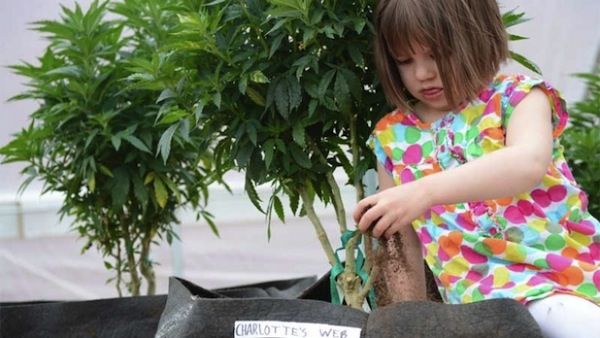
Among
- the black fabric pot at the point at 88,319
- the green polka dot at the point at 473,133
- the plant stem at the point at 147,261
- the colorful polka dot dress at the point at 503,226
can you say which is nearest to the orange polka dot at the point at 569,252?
the colorful polka dot dress at the point at 503,226

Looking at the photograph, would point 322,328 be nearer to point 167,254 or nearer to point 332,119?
point 332,119

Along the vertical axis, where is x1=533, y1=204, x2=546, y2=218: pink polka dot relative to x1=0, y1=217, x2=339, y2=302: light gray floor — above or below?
above

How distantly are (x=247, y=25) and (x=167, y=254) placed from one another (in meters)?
2.40

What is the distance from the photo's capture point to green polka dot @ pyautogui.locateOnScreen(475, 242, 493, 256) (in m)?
1.22

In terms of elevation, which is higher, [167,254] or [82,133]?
[82,133]

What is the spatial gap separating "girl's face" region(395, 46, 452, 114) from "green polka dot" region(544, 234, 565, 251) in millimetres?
246

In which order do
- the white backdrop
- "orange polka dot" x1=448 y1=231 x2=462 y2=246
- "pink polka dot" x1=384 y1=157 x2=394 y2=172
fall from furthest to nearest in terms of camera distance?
1. the white backdrop
2. "pink polka dot" x1=384 y1=157 x2=394 y2=172
3. "orange polka dot" x1=448 y1=231 x2=462 y2=246

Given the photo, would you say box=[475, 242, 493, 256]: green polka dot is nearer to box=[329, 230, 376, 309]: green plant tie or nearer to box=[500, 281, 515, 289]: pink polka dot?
box=[500, 281, 515, 289]: pink polka dot

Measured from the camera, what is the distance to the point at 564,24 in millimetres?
3074

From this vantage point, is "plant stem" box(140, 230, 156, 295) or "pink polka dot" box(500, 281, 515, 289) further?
"plant stem" box(140, 230, 156, 295)

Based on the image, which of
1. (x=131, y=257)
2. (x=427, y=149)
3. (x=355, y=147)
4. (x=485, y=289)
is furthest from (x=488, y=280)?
(x=131, y=257)

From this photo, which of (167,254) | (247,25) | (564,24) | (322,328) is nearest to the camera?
(322,328)

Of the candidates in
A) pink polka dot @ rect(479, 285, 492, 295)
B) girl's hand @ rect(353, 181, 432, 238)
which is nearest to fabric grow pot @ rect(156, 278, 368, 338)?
girl's hand @ rect(353, 181, 432, 238)

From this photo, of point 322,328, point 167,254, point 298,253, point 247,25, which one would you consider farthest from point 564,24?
point 322,328
